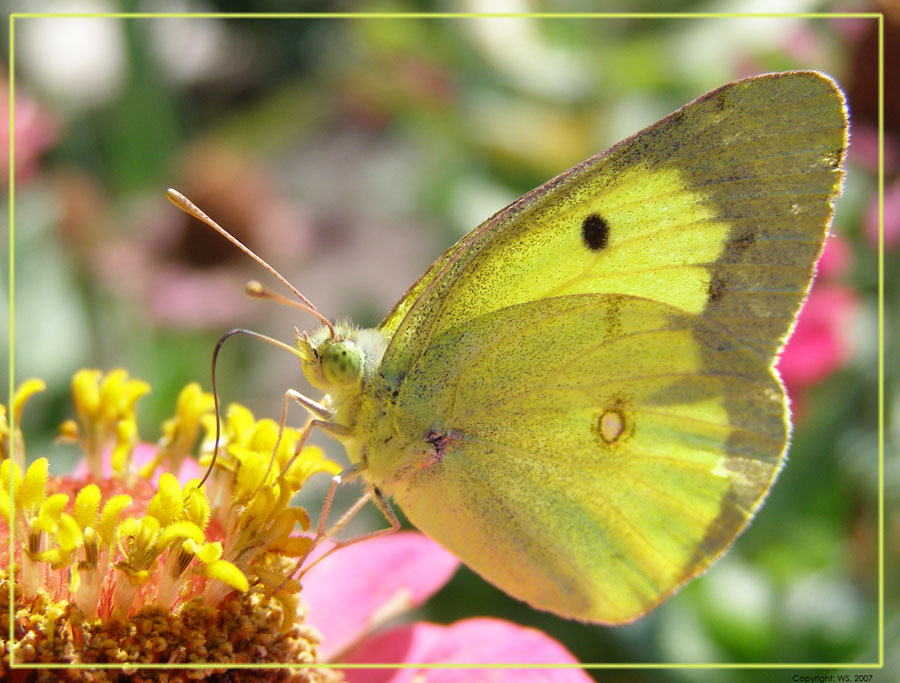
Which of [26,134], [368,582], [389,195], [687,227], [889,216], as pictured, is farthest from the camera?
[389,195]

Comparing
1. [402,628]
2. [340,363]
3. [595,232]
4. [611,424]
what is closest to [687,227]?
[595,232]

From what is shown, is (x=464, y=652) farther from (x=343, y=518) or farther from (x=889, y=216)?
(x=889, y=216)

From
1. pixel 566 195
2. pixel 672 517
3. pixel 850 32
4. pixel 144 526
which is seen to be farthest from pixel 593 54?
pixel 144 526

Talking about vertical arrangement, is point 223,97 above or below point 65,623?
above

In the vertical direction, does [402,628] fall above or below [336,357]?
below

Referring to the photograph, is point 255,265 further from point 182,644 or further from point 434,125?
point 182,644

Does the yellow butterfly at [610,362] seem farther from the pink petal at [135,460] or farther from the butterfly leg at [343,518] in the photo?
the pink petal at [135,460]
